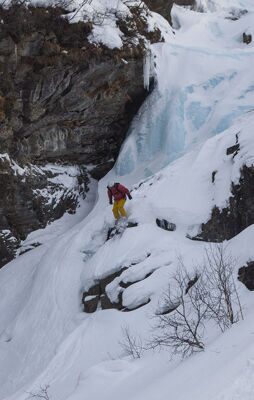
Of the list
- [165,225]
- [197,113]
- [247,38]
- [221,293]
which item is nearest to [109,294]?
[165,225]

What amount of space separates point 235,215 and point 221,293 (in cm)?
377

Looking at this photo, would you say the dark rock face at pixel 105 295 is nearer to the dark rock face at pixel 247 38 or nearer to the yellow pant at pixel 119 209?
the yellow pant at pixel 119 209

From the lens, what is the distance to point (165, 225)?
37.4 feet

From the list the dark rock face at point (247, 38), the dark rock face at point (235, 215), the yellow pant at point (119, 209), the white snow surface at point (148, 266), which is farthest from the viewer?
the dark rock face at point (247, 38)

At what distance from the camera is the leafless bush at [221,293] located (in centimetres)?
684

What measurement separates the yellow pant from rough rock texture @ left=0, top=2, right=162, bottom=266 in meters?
4.76

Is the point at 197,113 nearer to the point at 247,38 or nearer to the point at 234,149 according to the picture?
the point at 234,149

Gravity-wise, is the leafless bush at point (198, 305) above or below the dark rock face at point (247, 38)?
below

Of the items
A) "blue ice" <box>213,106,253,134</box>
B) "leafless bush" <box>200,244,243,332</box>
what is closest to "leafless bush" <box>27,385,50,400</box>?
"leafless bush" <box>200,244,243,332</box>

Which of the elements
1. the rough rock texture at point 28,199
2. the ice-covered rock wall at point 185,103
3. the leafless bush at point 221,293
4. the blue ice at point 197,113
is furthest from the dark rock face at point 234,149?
the rough rock texture at point 28,199

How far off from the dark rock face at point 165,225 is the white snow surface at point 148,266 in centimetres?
12

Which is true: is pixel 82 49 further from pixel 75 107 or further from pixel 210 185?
pixel 210 185

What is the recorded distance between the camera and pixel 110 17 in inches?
650

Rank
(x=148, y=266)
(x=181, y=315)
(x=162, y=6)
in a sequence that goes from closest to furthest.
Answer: (x=181, y=315) → (x=148, y=266) → (x=162, y=6)
